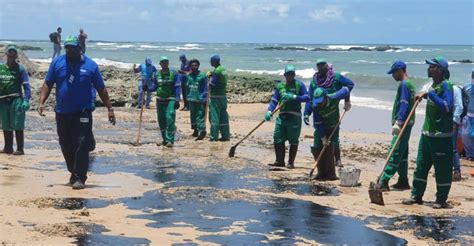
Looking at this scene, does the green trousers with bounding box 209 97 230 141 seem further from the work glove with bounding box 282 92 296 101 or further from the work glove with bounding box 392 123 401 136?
the work glove with bounding box 392 123 401 136

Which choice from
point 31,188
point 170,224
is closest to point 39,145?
point 31,188

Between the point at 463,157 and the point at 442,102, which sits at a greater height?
the point at 442,102

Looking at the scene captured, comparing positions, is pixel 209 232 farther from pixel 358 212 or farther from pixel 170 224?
pixel 358 212

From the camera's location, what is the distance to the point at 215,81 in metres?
14.9

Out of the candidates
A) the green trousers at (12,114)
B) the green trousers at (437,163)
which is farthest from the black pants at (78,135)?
the green trousers at (437,163)

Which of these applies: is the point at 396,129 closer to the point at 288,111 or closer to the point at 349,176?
the point at 349,176

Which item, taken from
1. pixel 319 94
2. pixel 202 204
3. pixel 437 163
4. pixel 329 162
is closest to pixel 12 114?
pixel 202 204

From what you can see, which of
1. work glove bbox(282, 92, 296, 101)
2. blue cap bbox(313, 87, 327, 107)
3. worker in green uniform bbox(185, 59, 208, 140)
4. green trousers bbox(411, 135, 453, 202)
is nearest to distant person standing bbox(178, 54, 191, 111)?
worker in green uniform bbox(185, 59, 208, 140)

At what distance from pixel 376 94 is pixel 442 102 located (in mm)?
25079

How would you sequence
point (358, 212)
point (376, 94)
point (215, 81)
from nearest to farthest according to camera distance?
point (358, 212)
point (215, 81)
point (376, 94)

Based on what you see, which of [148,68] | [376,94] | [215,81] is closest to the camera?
[215,81]

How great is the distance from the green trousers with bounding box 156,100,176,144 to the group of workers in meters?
0.02

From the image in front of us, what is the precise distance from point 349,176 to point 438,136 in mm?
1647

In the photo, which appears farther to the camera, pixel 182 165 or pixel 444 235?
pixel 182 165
